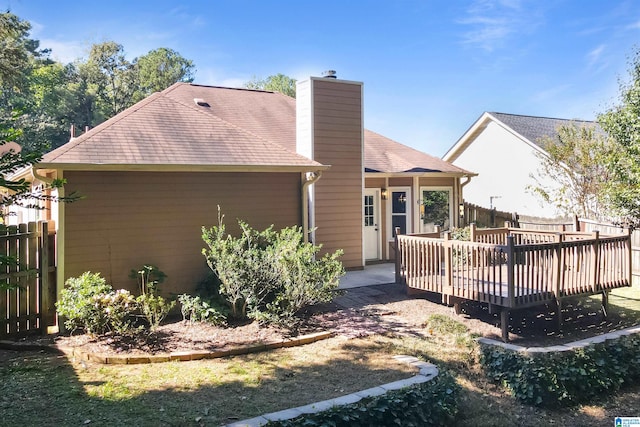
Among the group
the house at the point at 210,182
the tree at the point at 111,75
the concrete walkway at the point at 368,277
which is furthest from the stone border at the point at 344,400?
the tree at the point at 111,75

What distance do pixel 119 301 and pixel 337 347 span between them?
10.3 feet

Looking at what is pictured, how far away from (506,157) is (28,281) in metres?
19.0

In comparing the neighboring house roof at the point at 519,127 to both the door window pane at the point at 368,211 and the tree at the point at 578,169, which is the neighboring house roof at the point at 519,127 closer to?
the tree at the point at 578,169

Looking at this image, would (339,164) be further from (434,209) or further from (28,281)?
(28,281)

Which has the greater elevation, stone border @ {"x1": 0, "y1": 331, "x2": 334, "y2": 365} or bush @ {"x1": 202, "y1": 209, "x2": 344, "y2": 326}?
bush @ {"x1": 202, "y1": 209, "x2": 344, "y2": 326}

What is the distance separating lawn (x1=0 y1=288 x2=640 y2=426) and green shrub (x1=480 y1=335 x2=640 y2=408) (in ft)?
0.45

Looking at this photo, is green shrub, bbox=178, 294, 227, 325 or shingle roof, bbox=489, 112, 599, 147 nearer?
green shrub, bbox=178, 294, 227, 325


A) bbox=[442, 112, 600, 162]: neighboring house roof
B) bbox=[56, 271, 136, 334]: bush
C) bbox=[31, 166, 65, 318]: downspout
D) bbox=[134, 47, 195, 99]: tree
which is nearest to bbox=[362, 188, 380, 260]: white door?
bbox=[56, 271, 136, 334]: bush

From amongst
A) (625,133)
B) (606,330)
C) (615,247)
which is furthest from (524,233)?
(625,133)

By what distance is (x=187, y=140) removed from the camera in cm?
881

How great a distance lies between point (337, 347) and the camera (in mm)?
6512

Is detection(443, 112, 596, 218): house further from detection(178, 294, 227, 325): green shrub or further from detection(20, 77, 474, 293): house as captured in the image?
detection(178, 294, 227, 325): green shrub

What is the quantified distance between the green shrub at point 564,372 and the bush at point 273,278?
103 inches

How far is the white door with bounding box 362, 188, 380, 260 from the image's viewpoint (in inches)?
505
